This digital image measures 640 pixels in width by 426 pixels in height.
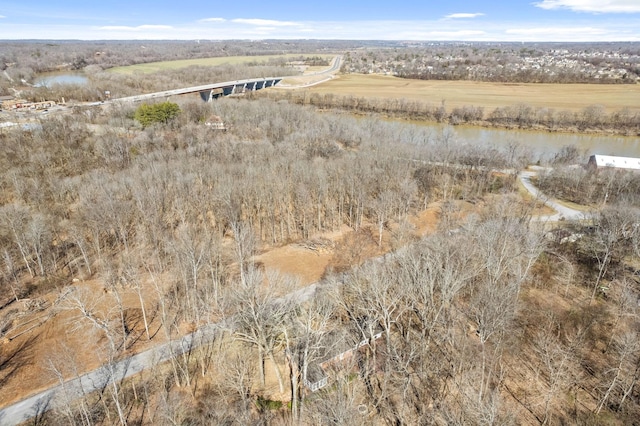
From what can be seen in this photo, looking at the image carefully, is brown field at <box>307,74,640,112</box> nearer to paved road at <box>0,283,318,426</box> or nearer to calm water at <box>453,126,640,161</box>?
calm water at <box>453,126,640,161</box>

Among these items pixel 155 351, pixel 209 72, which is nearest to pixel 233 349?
pixel 155 351

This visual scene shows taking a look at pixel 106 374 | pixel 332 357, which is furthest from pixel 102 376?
pixel 332 357

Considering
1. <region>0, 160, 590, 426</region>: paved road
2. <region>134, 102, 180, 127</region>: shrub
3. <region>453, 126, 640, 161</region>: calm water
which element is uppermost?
<region>134, 102, 180, 127</region>: shrub

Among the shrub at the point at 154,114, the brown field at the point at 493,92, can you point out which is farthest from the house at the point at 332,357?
the brown field at the point at 493,92

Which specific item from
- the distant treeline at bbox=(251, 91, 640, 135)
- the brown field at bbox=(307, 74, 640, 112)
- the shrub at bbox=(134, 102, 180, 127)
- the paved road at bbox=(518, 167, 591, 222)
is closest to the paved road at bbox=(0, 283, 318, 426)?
the paved road at bbox=(518, 167, 591, 222)

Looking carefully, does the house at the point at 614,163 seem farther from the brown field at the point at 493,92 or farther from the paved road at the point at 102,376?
the paved road at the point at 102,376

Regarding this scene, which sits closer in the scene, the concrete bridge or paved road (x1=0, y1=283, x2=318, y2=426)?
paved road (x1=0, y1=283, x2=318, y2=426)
